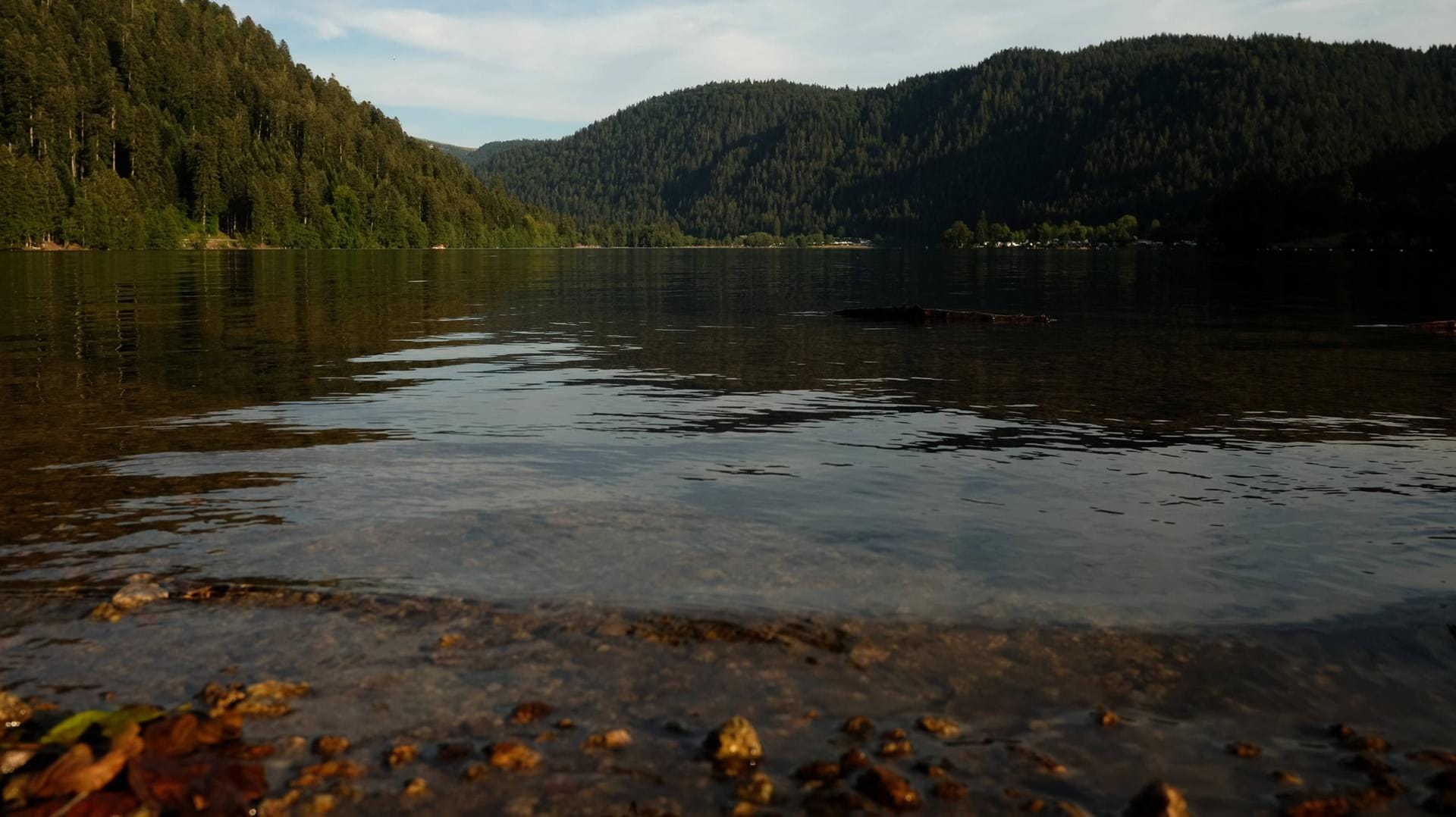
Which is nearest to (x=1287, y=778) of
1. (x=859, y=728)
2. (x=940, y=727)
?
(x=940, y=727)

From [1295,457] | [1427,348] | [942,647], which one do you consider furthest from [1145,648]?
[1427,348]

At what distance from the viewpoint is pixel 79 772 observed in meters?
6.09

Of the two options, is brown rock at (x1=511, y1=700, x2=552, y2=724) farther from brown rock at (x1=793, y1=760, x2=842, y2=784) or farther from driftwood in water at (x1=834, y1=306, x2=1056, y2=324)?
driftwood in water at (x1=834, y1=306, x2=1056, y2=324)

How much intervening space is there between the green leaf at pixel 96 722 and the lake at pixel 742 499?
66 centimetres

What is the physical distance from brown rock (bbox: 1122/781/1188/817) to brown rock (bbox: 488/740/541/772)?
12.5 feet

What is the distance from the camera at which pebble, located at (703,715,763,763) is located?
260 inches

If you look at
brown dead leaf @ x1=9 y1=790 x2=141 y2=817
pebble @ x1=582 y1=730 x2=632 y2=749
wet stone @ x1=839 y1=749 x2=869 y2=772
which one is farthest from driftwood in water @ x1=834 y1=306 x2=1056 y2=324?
brown dead leaf @ x1=9 y1=790 x2=141 y2=817

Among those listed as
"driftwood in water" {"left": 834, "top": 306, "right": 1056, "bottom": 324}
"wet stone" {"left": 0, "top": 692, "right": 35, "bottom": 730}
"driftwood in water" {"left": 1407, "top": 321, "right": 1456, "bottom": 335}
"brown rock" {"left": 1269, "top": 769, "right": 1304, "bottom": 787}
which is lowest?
"brown rock" {"left": 1269, "top": 769, "right": 1304, "bottom": 787}

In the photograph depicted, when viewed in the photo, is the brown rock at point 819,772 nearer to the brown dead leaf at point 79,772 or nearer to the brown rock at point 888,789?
the brown rock at point 888,789

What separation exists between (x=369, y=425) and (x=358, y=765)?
45.7ft

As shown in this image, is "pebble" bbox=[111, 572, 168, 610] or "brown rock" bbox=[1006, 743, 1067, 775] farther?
"pebble" bbox=[111, 572, 168, 610]

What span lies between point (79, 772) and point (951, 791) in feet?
17.9

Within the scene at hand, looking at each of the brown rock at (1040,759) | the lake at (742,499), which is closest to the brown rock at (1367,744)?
the lake at (742,499)

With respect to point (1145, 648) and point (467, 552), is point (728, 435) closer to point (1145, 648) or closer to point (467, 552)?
point (467, 552)
